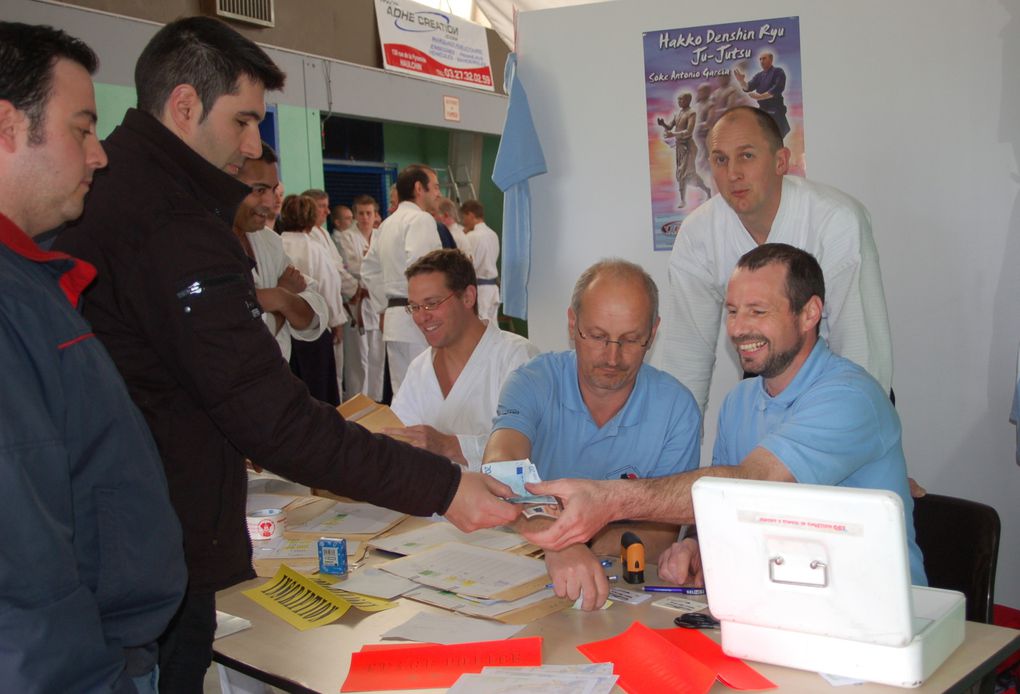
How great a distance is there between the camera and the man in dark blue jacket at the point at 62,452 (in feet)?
3.40

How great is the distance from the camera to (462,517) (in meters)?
1.90

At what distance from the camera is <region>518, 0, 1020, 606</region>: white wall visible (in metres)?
3.55

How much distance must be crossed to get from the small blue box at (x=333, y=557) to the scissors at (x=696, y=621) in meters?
0.81

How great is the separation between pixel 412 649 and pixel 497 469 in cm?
48

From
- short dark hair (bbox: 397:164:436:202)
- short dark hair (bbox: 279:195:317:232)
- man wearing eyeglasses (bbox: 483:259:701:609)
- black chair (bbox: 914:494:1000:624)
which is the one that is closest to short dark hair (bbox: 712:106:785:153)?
man wearing eyeglasses (bbox: 483:259:701:609)

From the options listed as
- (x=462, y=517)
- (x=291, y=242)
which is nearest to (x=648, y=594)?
(x=462, y=517)

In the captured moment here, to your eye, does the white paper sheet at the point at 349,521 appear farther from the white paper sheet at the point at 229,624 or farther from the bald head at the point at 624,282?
the bald head at the point at 624,282

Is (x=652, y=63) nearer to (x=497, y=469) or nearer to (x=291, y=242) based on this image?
(x=497, y=469)

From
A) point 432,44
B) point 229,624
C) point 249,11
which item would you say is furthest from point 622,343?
point 432,44

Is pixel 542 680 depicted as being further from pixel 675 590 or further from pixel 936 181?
pixel 936 181

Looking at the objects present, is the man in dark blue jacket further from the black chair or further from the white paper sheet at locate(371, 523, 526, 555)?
the black chair

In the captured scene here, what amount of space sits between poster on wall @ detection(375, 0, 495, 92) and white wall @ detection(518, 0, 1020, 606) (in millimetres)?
6236

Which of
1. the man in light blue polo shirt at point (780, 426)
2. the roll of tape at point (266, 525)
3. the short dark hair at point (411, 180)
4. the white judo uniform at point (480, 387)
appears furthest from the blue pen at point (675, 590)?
the short dark hair at point (411, 180)

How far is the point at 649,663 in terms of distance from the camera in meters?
1.64
